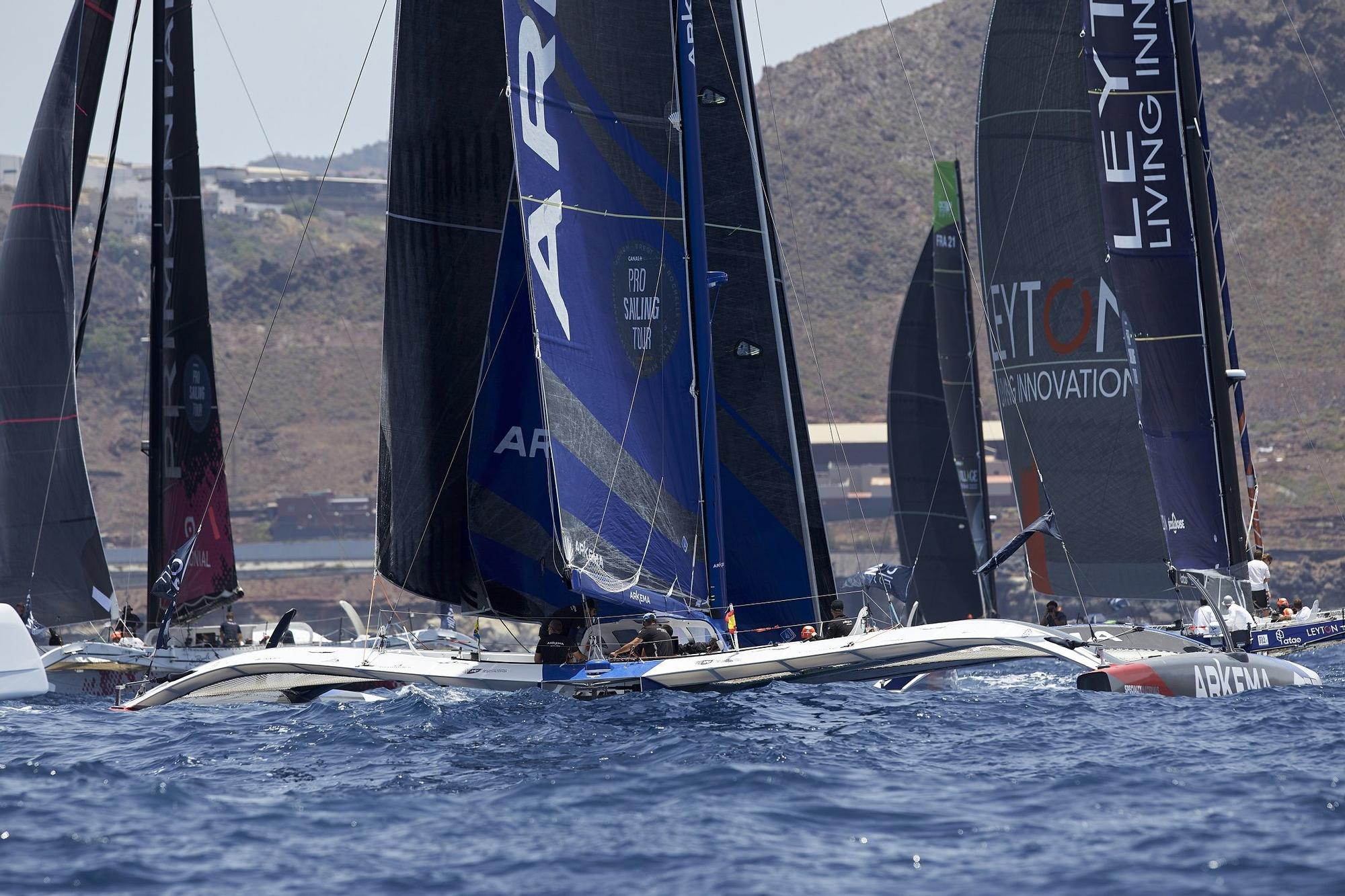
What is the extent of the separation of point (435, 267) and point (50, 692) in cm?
877

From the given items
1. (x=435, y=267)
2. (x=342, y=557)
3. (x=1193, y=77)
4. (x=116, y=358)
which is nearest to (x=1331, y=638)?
(x=1193, y=77)

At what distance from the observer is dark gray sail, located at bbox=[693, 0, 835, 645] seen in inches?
748

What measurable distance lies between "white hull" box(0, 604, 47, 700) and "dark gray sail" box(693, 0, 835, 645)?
289 inches

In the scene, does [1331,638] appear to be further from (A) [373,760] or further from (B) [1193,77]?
(A) [373,760]

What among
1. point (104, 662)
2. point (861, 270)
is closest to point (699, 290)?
point (104, 662)

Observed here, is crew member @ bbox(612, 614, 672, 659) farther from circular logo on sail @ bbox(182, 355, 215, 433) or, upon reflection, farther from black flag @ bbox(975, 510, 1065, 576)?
circular logo on sail @ bbox(182, 355, 215, 433)

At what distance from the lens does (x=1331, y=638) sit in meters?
22.9

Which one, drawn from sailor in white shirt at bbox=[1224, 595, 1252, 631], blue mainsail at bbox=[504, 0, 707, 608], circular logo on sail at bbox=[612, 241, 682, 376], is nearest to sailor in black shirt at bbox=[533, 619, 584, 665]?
blue mainsail at bbox=[504, 0, 707, 608]

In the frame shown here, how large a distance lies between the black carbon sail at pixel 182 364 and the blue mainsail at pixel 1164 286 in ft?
44.5

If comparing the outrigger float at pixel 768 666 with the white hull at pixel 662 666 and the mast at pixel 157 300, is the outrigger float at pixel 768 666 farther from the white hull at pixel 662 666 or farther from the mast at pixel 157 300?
the mast at pixel 157 300

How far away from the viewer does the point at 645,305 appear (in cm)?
1761

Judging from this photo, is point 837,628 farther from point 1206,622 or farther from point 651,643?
point 1206,622

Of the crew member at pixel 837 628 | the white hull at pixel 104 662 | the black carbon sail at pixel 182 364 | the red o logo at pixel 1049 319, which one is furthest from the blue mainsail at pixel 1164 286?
the black carbon sail at pixel 182 364

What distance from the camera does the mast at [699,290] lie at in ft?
57.2
